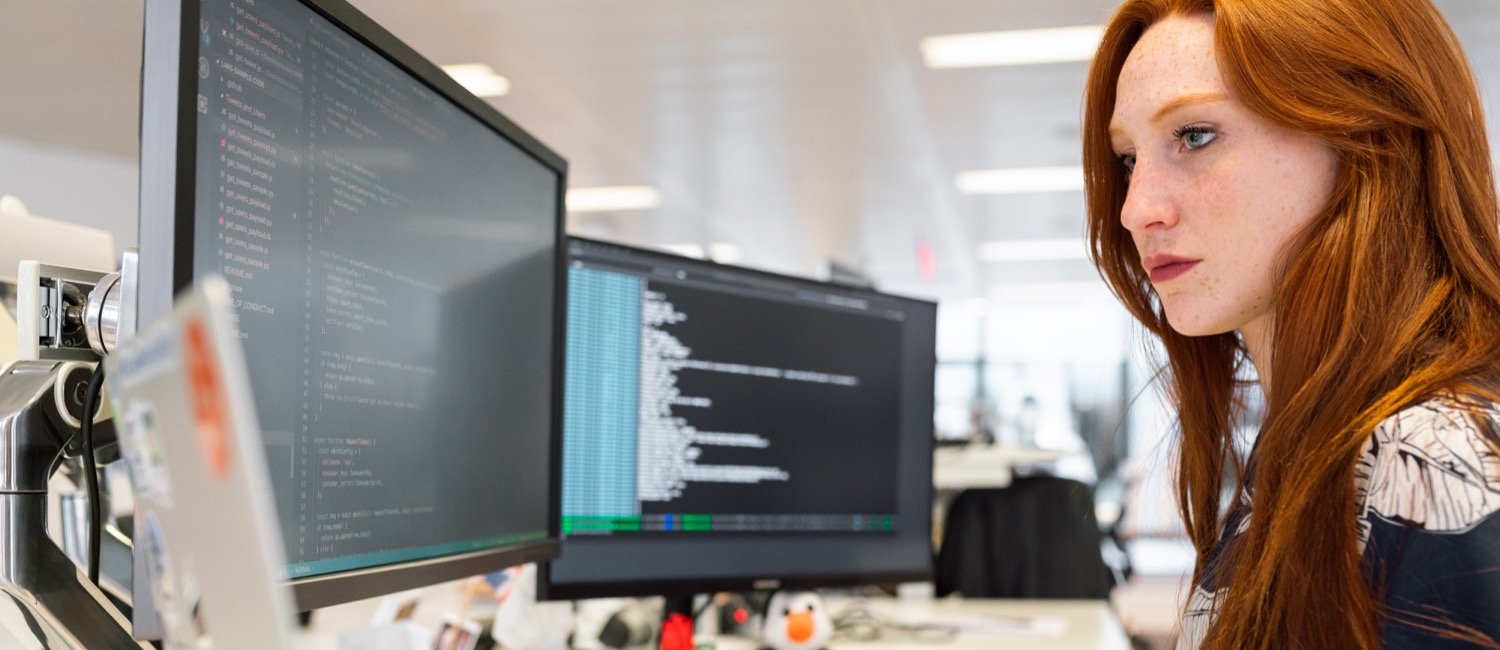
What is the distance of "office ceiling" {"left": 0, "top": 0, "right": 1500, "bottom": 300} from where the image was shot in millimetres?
4121

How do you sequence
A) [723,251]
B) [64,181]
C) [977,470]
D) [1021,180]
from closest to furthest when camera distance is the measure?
[64,181], [977,470], [1021,180], [723,251]

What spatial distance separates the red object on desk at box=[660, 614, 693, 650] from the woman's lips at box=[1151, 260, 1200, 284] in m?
0.74

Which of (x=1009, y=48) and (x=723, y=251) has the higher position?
(x=1009, y=48)

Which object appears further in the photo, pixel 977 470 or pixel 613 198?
pixel 613 198

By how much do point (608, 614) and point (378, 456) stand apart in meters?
0.81

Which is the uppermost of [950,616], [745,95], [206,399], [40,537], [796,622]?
[745,95]

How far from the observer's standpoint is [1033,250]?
31.7ft

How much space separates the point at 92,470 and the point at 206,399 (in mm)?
544

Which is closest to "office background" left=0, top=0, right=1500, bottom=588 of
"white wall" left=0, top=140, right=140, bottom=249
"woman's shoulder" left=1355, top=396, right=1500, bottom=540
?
"white wall" left=0, top=140, right=140, bottom=249

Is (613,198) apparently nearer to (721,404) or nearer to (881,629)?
(881,629)

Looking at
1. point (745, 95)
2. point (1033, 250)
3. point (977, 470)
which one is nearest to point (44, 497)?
point (977, 470)

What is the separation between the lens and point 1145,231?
911 millimetres

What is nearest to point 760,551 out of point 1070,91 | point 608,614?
point 608,614

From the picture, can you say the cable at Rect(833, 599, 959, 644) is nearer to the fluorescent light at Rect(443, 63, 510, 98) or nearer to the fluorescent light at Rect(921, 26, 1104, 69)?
the fluorescent light at Rect(921, 26, 1104, 69)
